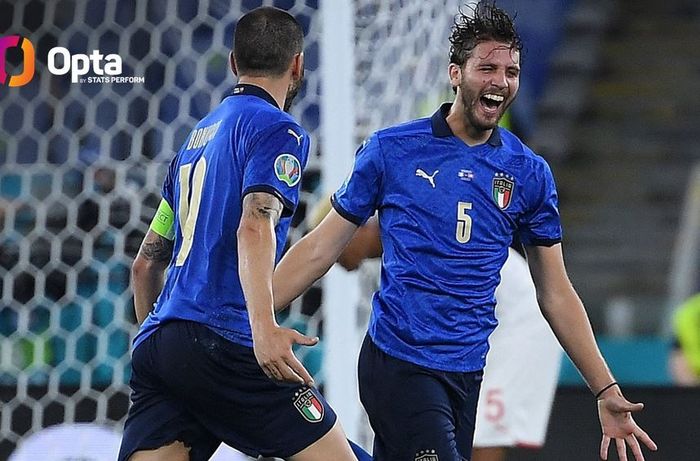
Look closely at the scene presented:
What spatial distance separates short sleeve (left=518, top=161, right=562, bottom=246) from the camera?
3037 mm

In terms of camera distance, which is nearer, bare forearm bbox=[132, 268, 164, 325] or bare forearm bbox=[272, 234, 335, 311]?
bare forearm bbox=[272, 234, 335, 311]

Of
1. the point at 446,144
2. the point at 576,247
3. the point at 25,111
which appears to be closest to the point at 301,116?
the point at 25,111

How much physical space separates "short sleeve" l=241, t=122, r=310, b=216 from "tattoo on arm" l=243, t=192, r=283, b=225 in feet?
0.04

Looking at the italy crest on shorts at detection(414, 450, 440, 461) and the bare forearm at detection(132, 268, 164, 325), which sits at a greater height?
the bare forearm at detection(132, 268, 164, 325)

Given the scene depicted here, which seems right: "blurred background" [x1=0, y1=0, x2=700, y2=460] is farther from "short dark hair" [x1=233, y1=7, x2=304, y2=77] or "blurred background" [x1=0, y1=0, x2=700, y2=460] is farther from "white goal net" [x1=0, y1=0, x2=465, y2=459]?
"short dark hair" [x1=233, y1=7, x2=304, y2=77]

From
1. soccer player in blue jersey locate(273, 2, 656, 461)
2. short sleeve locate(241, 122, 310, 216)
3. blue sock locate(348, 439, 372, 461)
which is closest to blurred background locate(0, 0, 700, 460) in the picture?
blue sock locate(348, 439, 372, 461)

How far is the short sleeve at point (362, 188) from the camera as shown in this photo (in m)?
3.00

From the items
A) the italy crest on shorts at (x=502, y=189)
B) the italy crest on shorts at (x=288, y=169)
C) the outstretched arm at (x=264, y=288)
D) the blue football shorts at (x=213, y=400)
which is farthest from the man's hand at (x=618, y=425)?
the italy crest on shorts at (x=288, y=169)

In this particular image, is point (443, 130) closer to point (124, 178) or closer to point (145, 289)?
point (145, 289)

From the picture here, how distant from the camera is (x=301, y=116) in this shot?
5.14 m

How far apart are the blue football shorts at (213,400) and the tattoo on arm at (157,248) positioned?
1.05ft

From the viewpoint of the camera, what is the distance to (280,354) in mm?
2467

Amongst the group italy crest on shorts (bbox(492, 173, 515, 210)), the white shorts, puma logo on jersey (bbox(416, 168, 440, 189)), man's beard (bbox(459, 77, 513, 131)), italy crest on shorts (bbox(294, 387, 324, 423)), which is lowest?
the white shorts

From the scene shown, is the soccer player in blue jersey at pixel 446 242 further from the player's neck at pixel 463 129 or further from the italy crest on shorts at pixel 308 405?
the italy crest on shorts at pixel 308 405
